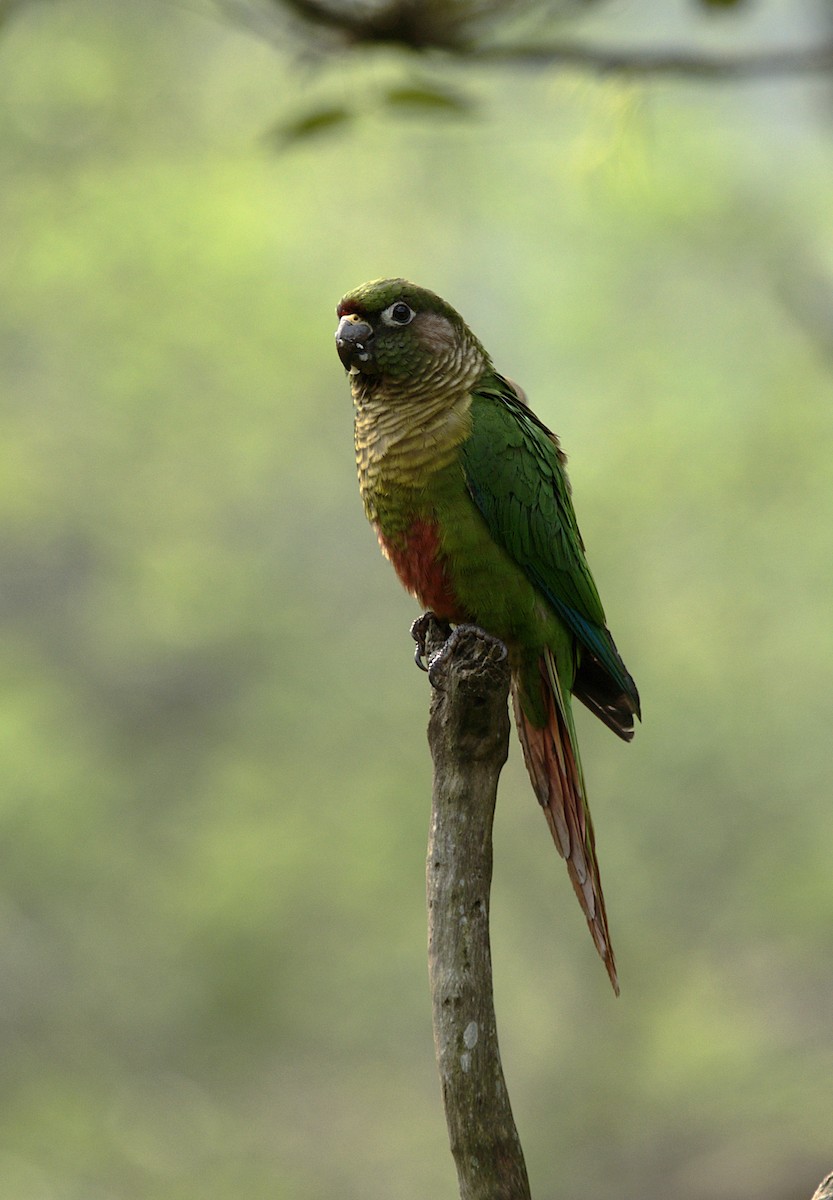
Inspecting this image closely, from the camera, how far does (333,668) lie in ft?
35.0

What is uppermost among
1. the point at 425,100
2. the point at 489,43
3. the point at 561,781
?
the point at 489,43

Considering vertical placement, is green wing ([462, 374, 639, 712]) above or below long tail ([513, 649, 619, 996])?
above

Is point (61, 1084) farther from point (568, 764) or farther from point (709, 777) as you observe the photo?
point (568, 764)

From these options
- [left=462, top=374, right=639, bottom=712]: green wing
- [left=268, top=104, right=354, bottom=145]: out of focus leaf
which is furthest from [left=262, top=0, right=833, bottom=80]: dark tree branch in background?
[left=462, top=374, right=639, bottom=712]: green wing

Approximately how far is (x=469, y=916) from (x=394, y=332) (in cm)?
154

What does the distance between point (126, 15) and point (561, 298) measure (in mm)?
4430

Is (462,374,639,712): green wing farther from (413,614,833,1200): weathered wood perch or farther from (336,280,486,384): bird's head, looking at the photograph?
(413,614,833,1200): weathered wood perch

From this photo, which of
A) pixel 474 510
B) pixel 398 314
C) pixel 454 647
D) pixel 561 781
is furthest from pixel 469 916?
pixel 398 314

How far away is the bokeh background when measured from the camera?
10148 mm

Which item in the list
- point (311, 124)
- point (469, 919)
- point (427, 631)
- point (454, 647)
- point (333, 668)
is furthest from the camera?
point (333, 668)

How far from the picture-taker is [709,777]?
10523mm

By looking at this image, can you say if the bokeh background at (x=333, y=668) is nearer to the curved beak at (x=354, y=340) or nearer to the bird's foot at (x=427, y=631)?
the bird's foot at (x=427, y=631)

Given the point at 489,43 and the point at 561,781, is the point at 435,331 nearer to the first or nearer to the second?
the point at 489,43

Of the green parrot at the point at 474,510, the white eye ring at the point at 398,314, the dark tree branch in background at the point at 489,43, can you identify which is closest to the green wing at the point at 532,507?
the green parrot at the point at 474,510
